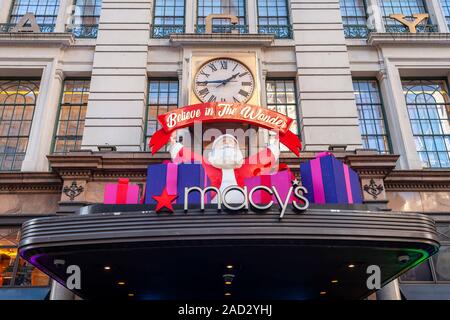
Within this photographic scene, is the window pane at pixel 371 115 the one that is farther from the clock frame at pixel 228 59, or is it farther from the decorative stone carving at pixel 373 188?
the clock frame at pixel 228 59

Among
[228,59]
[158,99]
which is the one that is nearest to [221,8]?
[228,59]

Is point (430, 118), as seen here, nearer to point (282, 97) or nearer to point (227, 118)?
point (282, 97)

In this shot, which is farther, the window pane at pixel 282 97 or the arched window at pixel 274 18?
the arched window at pixel 274 18

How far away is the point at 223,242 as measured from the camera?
27.5 ft

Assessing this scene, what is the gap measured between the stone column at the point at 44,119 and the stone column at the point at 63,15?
180cm

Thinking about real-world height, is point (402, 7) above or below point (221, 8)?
above

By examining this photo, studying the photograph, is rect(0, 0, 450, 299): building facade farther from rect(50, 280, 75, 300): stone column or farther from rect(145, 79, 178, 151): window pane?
rect(50, 280, 75, 300): stone column

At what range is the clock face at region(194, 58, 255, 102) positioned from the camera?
14.9 m

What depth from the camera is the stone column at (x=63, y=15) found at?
16.9 m

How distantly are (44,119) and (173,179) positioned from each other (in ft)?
24.7

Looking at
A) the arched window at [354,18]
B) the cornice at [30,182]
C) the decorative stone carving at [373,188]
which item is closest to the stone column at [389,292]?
the decorative stone carving at [373,188]

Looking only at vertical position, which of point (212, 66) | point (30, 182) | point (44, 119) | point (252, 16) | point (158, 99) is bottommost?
point (30, 182)
